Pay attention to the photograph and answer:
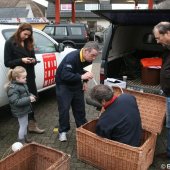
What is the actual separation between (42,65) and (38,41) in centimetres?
68

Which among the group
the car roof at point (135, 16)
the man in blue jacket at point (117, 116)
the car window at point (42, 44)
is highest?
the car roof at point (135, 16)

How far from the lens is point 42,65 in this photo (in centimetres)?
595

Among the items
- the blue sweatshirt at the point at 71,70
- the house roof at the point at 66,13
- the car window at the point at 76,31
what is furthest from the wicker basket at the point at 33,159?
the house roof at the point at 66,13

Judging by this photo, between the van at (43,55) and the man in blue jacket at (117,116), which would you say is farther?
the van at (43,55)

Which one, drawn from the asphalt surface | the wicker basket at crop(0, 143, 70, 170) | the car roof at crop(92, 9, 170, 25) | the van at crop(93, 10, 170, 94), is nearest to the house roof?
the van at crop(93, 10, 170, 94)

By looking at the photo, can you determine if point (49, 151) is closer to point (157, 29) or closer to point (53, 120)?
point (157, 29)

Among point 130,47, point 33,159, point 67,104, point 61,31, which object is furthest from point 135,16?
point 61,31

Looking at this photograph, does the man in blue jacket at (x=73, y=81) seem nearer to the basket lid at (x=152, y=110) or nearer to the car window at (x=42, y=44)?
the basket lid at (x=152, y=110)

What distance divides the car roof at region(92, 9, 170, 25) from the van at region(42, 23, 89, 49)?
479 inches

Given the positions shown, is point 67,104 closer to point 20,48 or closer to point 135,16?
point 20,48

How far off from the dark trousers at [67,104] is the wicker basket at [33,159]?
117cm

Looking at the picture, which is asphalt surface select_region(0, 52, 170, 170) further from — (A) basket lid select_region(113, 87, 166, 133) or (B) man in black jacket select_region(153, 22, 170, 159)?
(B) man in black jacket select_region(153, 22, 170, 159)

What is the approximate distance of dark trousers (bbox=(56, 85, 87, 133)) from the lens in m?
4.61

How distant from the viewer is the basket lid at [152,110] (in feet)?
15.1
